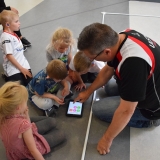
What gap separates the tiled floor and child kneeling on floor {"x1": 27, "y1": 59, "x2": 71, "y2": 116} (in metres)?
0.09

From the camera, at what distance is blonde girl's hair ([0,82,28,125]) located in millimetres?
990

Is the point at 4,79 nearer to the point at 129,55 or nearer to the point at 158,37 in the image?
the point at 129,55

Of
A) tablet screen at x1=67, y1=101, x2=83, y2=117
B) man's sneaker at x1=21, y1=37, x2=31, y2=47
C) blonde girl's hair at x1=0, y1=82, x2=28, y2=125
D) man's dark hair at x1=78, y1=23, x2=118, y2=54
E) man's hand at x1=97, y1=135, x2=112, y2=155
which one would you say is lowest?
man's hand at x1=97, y1=135, x2=112, y2=155

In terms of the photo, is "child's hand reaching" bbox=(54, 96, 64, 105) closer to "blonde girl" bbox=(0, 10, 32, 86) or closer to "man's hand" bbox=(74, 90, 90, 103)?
"man's hand" bbox=(74, 90, 90, 103)

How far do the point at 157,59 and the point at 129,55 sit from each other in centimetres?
17

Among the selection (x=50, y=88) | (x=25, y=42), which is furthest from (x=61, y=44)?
(x=25, y=42)

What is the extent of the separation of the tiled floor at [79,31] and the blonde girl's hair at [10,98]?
0.49 meters

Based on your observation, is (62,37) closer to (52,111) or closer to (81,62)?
(81,62)

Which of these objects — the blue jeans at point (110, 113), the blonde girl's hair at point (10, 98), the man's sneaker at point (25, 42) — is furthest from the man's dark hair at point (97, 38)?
the man's sneaker at point (25, 42)

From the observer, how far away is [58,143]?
4.53ft

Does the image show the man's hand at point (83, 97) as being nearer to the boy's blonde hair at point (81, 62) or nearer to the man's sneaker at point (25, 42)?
the boy's blonde hair at point (81, 62)

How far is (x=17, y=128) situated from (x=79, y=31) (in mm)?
1792

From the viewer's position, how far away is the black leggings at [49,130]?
4.45ft

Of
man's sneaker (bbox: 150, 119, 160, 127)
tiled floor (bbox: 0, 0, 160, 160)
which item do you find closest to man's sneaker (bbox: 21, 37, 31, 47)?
tiled floor (bbox: 0, 0, 160, 160)
